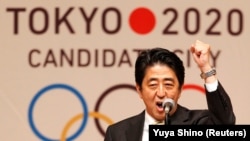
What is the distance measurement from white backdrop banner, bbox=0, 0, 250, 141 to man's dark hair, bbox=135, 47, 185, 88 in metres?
1.27

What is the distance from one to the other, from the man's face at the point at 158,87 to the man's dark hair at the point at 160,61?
0.02 metres

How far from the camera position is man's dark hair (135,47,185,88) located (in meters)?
2.35

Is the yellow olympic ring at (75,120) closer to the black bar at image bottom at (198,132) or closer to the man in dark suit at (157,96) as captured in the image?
the man in dark suit at (157,96)

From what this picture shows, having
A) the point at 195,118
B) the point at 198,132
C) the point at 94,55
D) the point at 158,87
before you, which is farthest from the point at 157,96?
the point at 94,55

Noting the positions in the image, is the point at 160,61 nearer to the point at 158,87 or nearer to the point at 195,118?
the point at 158,87

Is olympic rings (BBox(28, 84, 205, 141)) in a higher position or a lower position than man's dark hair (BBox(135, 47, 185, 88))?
lower

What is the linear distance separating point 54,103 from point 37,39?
1.28 ft

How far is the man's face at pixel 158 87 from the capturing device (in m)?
2.30

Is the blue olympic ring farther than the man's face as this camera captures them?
Yes

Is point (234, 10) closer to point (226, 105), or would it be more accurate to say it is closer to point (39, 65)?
point (39, 65)

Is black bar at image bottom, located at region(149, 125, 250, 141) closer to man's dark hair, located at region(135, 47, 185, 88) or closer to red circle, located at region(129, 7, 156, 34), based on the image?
man's dark hair, located at region(135, 47, 185, 88)

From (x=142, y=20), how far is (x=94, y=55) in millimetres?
349

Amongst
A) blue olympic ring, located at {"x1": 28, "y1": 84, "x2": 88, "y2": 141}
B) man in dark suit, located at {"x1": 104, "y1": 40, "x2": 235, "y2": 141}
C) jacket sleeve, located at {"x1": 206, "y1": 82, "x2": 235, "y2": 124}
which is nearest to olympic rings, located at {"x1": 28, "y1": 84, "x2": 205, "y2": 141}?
blue olympic ring, located at {"x1": 28, "y1": 84, "x2": 88, "y2": 141}

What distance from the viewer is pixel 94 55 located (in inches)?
146
